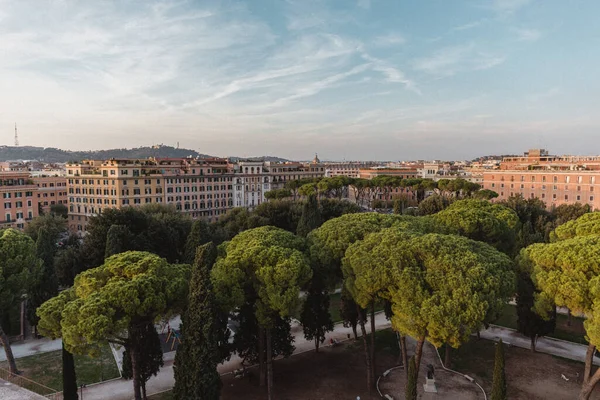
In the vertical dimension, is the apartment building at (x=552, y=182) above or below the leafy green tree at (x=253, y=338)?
above

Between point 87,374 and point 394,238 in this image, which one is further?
point 87,374

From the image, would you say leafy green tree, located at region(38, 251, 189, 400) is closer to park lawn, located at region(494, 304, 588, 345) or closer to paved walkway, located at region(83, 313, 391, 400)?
paved walkway, located at region(83, 313, 391, 400)

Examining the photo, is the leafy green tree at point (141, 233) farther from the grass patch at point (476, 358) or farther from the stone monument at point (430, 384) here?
the grass patch at point (476, 358)

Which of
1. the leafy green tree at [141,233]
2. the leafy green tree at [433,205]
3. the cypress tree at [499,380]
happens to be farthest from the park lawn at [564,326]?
the leafy green tree at [141,233]

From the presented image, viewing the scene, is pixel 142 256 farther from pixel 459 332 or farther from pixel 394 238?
pixel 459 332

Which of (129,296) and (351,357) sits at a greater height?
(129,296)

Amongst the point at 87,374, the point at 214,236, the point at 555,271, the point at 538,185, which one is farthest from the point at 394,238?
the point at 538,185
